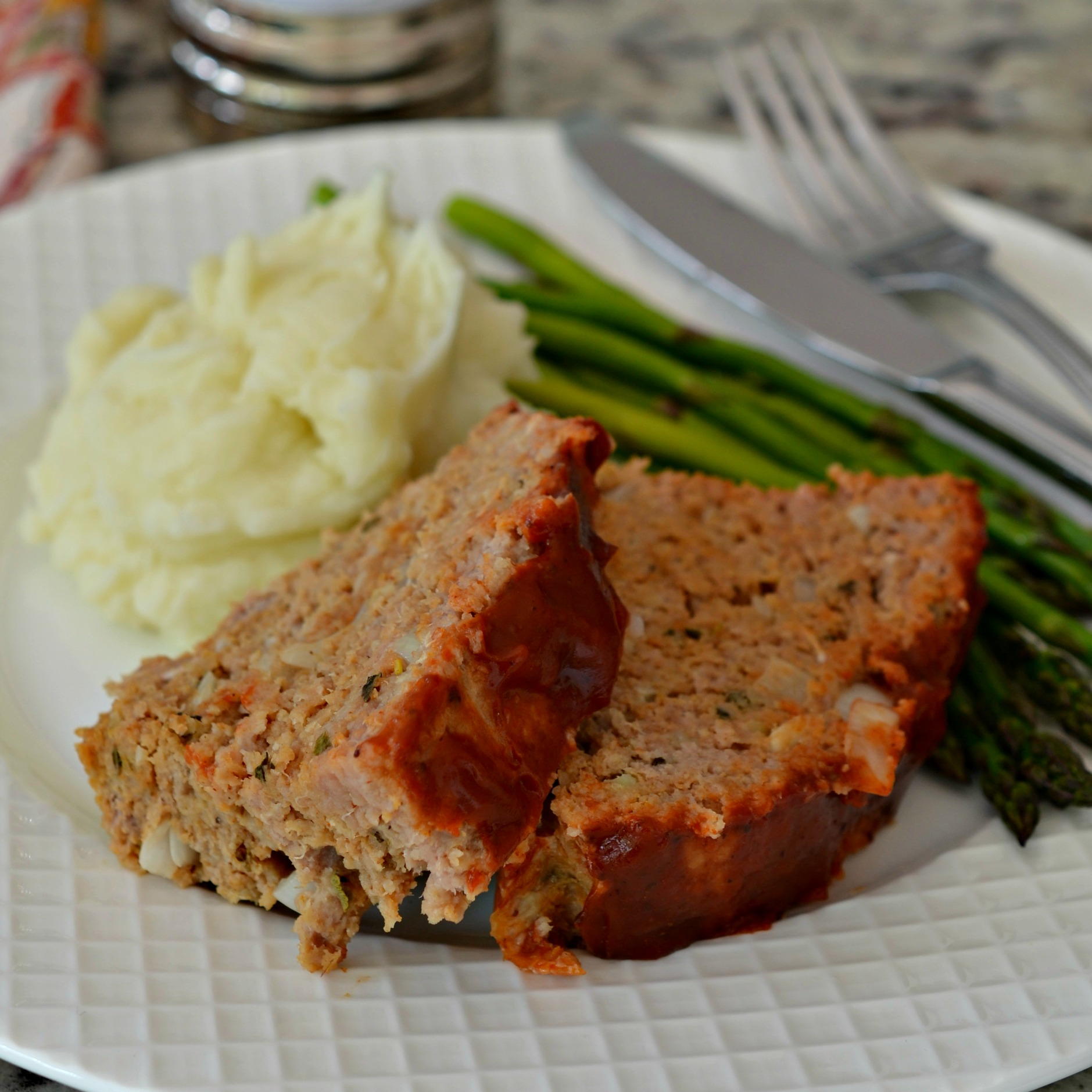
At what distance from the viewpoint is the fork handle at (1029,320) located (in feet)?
13.6

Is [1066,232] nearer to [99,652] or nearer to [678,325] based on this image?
[678,325]

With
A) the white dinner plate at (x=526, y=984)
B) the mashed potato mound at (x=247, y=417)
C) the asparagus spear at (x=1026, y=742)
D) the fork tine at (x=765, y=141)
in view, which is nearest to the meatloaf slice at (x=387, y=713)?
the white dinner plate at (x=526, y=984)

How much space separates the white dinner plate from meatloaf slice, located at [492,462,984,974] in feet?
0.37

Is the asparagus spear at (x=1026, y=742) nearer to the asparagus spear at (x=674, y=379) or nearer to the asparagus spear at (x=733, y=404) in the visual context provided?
the asparagus spear at (x=733, y=404)

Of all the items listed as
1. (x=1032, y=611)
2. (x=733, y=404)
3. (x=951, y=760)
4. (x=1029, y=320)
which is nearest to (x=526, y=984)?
(x=951, y=760)

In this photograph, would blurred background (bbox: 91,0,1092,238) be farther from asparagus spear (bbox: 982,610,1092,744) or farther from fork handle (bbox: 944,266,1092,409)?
asparagus spear (bbox: 982,610,1092,744)

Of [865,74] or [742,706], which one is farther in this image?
→ [865,74]

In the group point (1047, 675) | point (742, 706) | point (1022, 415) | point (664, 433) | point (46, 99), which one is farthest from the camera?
point (46, 99)

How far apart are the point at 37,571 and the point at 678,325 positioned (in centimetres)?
212

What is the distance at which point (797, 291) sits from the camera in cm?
448

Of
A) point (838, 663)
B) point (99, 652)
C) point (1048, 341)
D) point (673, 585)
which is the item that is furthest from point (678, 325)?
point (99, 652)

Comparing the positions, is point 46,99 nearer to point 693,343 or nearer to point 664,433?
point 693,343

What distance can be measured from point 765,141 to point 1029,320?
1.44 metres

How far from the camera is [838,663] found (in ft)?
9.95
